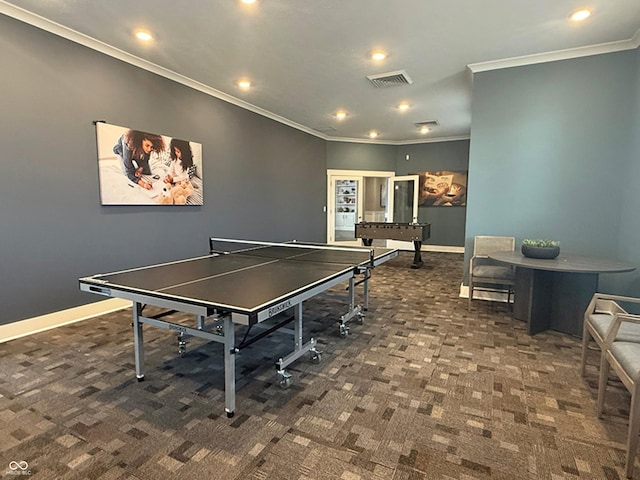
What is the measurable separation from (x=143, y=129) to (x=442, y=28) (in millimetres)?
3685

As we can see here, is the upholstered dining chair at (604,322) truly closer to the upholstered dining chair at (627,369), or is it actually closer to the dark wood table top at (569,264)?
the upholstered dining chair at (627,369)

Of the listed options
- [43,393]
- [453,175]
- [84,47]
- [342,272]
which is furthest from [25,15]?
[453,175]

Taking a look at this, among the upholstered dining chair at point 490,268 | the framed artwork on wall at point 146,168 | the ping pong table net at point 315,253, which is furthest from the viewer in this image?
the upholstered dining chair at point 490,268

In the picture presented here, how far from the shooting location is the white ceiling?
3.08 meters

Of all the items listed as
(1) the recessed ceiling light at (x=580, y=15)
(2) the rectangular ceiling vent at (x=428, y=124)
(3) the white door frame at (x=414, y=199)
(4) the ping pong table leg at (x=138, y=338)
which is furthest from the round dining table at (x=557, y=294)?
(3) the white door frame at (x=414, y=199)

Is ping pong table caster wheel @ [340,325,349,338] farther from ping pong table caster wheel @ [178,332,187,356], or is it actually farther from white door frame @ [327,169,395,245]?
white door frame @ [327,169,395,245]

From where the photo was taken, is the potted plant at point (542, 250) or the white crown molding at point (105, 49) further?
the potted plant at point (542, 250)

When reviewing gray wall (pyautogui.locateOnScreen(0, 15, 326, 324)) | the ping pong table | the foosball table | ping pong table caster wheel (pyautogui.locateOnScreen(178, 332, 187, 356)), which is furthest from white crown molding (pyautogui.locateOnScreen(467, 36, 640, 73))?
ping pong table caster wheel (pyautogui.locateOnScreen(178, 332, 187, 356))

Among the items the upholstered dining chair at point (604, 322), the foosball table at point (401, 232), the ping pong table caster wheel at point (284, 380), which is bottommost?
the ping pong table caster wheel at point (284, 380)

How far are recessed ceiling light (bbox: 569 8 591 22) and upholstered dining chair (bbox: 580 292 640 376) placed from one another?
260cm

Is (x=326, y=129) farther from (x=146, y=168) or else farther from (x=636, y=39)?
(x=636, y=39)

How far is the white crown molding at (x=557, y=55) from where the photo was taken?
3.73m

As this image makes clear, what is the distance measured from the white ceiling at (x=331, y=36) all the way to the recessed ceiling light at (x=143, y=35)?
0.21ft

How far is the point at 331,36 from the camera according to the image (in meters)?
3.62
